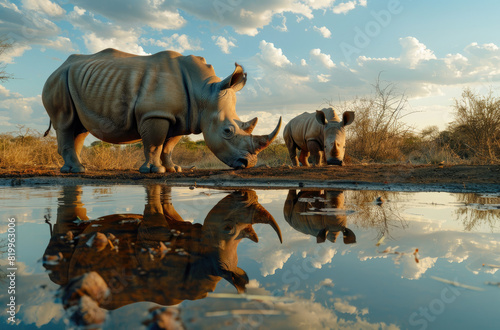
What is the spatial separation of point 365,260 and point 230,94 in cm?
500

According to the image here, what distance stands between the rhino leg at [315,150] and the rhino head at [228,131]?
4017 millimetres

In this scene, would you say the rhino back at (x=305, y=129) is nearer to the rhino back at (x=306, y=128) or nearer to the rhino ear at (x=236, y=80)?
the rhino back at (x=306, y=128)

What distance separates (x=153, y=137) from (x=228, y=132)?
1.30m

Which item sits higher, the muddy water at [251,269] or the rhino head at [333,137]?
the rhino head at [333,137]

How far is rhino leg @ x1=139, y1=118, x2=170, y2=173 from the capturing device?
605 centimetres

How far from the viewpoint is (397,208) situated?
341 centimetres

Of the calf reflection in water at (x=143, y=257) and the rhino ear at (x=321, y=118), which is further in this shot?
the rhino ear at (x=321, y=118)

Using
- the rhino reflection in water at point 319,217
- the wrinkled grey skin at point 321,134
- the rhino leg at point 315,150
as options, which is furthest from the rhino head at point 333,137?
the rhino reflection in water at point 319,217

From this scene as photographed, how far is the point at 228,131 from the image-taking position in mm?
6191

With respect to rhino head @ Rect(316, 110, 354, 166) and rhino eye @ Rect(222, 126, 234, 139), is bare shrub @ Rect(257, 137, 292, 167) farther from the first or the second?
rhino eye @ Rect(222, 126, 234, 139)

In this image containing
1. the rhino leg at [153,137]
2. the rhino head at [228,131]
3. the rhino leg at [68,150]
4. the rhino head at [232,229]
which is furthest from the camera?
the rhino leg at [68,150]

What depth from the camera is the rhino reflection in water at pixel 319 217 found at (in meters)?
2.30

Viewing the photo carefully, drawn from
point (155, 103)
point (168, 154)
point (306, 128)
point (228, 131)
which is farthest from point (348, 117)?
point (155, 103)

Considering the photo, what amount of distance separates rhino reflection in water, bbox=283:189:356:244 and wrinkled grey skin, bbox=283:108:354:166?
516 centimetres
